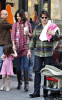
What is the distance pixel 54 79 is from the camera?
6613 mm

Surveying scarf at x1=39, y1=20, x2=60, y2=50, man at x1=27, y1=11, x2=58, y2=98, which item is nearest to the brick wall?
man at x1=27, y1=11, x2=58, y2=98

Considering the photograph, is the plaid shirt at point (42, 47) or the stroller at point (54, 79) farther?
the plaid shirt at point (42, 47)

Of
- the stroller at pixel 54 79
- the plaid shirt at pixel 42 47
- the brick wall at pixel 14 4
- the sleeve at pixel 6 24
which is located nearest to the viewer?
the stroller at pixel 54 79

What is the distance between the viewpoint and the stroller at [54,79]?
6483 millimetres

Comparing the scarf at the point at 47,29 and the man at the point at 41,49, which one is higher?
the scarf at the point at 47,29

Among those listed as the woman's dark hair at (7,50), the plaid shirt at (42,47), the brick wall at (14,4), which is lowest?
the woman's dark hair at (7,50)

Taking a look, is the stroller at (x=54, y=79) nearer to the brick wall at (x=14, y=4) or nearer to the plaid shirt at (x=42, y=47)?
the plaid shirt at (x=42, y=47)

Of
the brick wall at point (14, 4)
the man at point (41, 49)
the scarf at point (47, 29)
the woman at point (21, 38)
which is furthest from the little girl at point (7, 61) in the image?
the brick wall at point (14, 4)

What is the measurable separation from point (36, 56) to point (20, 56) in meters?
0.87

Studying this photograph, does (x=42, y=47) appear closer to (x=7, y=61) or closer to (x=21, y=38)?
(x=21, y=38)

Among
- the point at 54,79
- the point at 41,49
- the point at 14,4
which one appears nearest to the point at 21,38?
the point at 41,49

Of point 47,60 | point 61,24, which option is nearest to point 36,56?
point 47,60

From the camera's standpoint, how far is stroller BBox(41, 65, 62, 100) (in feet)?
21.3

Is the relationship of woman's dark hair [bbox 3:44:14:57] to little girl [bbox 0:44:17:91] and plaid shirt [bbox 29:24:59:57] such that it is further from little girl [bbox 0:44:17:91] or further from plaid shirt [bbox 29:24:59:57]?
plaid shirt [bbox 29:24:59:57]
